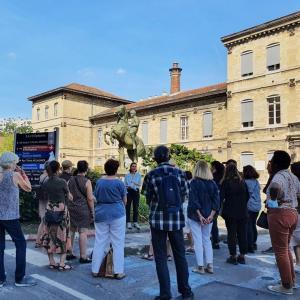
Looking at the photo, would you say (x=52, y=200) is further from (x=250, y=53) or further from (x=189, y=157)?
(x=250, y=53)

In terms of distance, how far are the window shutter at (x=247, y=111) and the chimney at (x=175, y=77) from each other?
1451 cm

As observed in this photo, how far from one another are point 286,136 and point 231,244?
24066 mm

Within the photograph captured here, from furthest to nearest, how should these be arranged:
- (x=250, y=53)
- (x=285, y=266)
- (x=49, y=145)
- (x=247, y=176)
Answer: (x=250, y=53), (x=49, y=145), (x=247, y=176), (x=285, y=266)

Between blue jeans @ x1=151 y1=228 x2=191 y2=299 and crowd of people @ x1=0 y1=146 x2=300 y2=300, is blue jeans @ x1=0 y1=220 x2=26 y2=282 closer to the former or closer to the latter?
crowd of people @ x1=0 y1=146 x2=300 y2=300

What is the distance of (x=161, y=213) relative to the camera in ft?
17.0

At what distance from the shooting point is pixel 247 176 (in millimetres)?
9211

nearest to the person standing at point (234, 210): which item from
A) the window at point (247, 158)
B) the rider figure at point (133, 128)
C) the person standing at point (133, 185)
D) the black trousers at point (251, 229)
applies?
the black trousers at point (251, 229)

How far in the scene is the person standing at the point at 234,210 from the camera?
7332mm

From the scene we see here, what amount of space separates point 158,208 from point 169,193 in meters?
0.24

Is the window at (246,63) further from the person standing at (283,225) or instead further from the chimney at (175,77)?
the person standing at (283,225)

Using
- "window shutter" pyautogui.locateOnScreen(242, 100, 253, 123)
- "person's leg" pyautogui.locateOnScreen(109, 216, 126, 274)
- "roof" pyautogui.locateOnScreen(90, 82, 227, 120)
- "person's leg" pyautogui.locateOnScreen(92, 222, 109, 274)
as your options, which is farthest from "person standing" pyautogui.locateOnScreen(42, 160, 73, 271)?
"roof" pyautogui.locateOnScreen(90, 82, 227, 120)

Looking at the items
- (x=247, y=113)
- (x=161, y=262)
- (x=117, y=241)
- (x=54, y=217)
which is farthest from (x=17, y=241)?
(x=247, y=113)

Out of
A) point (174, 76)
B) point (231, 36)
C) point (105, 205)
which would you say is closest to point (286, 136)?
point (231, 36)

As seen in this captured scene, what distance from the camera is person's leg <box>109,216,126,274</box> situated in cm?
617
